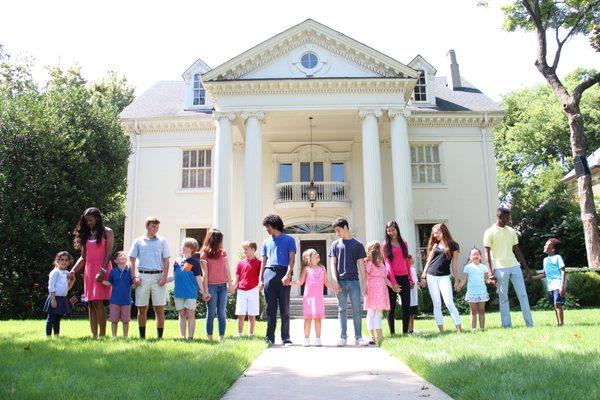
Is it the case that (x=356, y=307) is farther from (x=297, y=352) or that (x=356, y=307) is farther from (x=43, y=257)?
(x=43, y=257)

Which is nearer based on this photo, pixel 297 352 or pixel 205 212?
Answer: pixel 297 352

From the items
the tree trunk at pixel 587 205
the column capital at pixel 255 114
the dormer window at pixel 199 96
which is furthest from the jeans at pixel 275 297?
the dormer window at pixel 199 96

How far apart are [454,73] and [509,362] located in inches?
937

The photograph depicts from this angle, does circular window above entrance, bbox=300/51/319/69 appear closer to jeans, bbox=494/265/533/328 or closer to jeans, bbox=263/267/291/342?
jeans, bbox=494/265/533/328

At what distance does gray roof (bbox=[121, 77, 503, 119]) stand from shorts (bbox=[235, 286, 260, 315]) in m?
15.4

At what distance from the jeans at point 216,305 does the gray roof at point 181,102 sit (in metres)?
15.5

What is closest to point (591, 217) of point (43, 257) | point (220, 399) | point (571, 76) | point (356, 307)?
point (356, 307)

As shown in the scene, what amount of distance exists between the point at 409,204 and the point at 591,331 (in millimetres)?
10808

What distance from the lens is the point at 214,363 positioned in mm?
5227

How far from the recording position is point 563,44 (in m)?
18.8

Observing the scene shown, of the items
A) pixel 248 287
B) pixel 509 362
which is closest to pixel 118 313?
pixel 248 287

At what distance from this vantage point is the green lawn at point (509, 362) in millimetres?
3832

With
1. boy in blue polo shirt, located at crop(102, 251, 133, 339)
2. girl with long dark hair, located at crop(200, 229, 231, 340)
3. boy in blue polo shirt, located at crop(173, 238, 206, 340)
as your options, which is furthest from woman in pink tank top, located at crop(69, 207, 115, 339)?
girl with long dark hair, located at crop(200, 229, 231, 340)

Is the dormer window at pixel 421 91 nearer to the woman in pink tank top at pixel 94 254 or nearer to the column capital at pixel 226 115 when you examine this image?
the column capital at pixel 226 115
